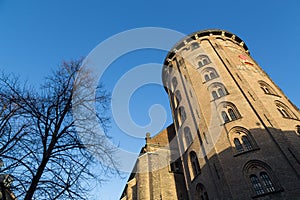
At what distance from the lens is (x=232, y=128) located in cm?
1475

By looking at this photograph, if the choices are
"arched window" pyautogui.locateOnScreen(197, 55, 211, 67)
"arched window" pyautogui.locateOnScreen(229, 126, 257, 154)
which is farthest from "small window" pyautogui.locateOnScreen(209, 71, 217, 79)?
"arched window" pyautogui.locateOnScreen(229, 126, 257, 154)

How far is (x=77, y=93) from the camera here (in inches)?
308

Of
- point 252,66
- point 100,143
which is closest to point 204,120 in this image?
→ point 252,66

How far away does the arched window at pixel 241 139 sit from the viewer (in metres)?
13.6

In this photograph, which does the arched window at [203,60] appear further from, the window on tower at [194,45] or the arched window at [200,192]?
the arched window at [200,192]

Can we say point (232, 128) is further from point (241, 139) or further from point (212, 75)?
point (212, 75)

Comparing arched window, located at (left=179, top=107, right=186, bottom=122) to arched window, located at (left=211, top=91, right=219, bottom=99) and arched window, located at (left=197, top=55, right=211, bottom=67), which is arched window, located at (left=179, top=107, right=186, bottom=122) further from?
arched window, located at (left=197, top=55, right=211, bottom=67)

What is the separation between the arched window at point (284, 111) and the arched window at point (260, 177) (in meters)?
5.04

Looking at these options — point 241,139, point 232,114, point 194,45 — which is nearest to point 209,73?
point 232,114

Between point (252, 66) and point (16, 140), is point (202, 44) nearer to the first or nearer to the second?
point (252, 66)

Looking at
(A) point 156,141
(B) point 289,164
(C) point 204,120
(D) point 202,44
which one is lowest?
(B) point 289,164

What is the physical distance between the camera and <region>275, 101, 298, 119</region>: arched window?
15324mm

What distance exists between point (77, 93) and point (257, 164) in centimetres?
1161

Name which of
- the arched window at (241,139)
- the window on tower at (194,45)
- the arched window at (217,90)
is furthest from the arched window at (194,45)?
the arched window at (241,139)
